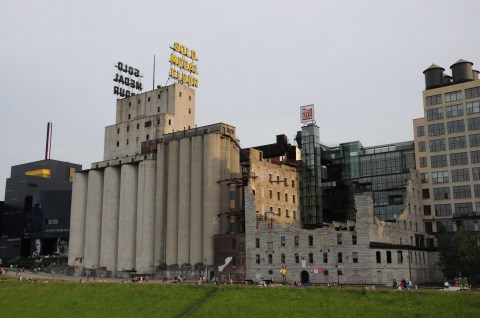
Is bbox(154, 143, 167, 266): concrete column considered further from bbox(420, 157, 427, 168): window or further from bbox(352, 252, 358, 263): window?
bbox(420, 157, 427, 168): window

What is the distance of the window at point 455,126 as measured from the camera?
124875 millimetres

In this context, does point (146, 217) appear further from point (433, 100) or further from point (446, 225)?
point (433, 100)

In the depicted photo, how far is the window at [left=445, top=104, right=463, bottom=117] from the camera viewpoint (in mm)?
125500

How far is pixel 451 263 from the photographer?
10506 cm

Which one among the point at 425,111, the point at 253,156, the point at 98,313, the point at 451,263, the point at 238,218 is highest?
the point at 425,111

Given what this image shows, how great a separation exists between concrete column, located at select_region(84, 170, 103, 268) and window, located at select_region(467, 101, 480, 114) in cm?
9951

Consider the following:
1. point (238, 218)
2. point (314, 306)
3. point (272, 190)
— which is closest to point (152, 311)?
point (314, 306)

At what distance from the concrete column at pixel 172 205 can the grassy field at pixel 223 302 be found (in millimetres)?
29043

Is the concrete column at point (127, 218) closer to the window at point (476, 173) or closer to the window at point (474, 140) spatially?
the window at point (476, 173)

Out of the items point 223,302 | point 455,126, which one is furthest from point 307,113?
point 223,302

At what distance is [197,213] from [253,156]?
61.4ft

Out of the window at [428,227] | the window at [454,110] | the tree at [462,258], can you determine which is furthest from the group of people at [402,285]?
the window at [454,110]

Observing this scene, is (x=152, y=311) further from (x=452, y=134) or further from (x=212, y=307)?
(x=452, y=134)

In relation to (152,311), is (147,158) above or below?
above
